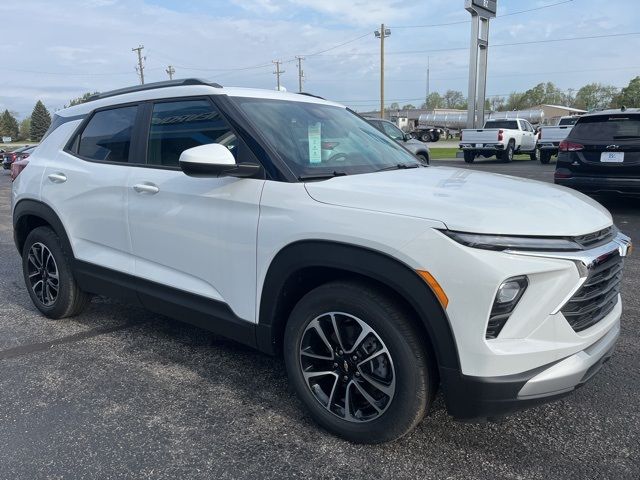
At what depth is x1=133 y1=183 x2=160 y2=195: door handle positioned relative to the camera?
3.33 metres

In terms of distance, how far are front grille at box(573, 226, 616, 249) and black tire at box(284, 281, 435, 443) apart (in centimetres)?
80

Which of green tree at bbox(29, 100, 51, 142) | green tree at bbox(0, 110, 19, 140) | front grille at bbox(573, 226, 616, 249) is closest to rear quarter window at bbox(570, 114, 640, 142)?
front grille at bbox(573, 226, 616, 249)

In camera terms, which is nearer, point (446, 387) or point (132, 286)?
point (446, 387)

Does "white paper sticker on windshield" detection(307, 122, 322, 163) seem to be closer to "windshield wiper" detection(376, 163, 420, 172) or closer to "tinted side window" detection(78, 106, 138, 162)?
"windshield wiper" detection(376, 163, 420, 172)

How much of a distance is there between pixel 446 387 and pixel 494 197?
0.89m

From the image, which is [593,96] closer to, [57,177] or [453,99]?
[453,99]

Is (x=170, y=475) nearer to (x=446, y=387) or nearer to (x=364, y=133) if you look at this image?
(x=446, y=387)

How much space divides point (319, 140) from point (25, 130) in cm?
13910

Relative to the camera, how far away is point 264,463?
8.32 feet

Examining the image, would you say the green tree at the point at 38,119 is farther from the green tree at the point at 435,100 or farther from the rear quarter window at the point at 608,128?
the rear quarter window at the point at 608,128

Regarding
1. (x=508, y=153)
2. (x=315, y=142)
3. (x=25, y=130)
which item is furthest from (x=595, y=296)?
(x=25, y=130)

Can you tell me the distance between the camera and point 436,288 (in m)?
2.19

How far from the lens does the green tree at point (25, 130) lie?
117 m

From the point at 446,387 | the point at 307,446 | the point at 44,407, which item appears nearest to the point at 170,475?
the point at 307,446
